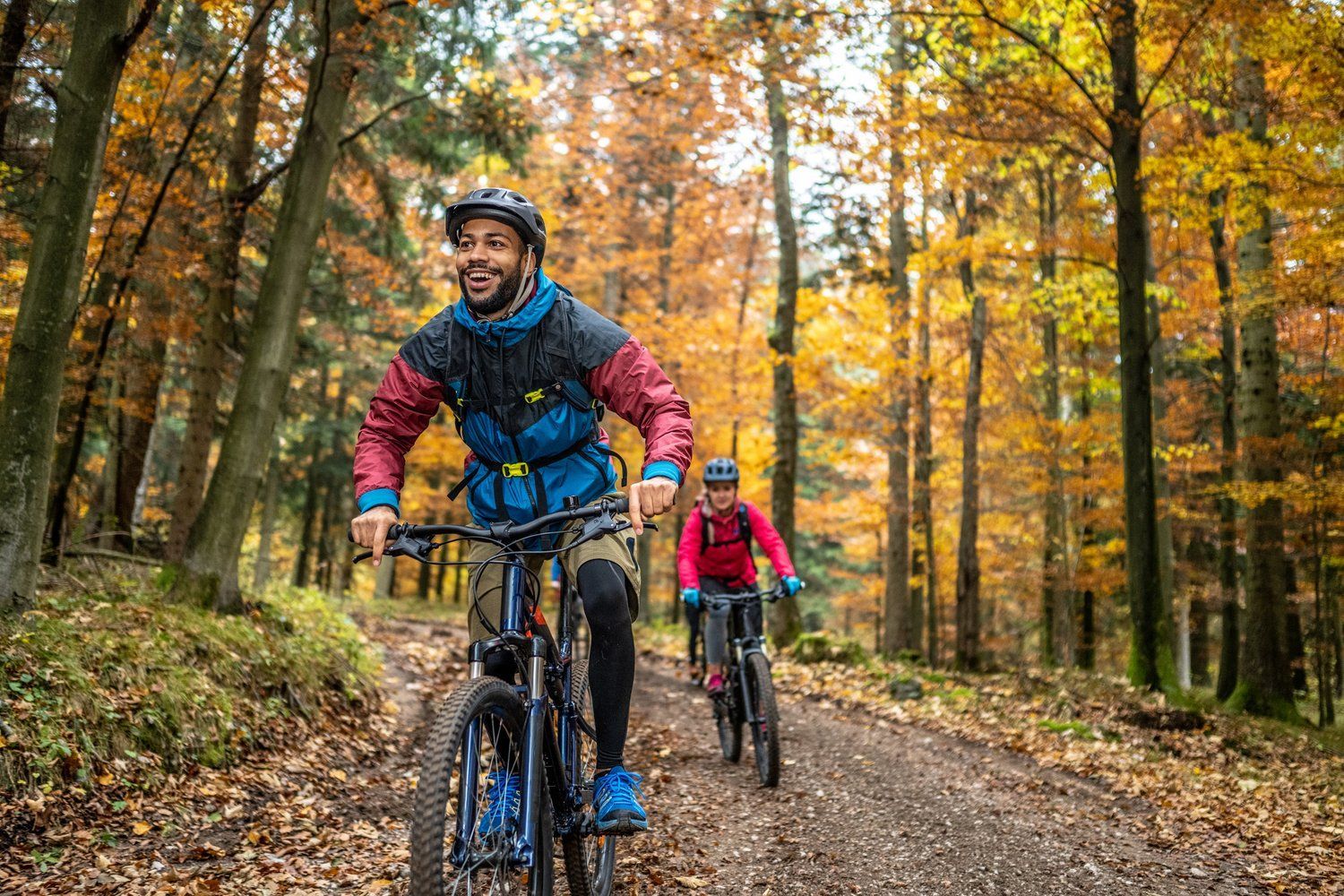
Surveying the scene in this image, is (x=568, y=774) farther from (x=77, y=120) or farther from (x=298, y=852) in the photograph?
(x=77, y=120)

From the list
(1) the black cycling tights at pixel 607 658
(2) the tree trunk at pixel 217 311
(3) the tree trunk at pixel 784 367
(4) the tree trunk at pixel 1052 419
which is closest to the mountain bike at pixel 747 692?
(1) the black cycling tights at pixel 607 658

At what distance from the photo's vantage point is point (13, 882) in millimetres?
3941

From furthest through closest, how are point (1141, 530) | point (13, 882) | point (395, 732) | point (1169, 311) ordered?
point (1169, 311)
point (1141, 530)
point (395, 732)
point (13, 882)

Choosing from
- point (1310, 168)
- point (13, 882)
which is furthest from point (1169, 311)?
point (13, 882)

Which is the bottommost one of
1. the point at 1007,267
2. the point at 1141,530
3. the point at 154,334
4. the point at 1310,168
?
the point at 1141,530

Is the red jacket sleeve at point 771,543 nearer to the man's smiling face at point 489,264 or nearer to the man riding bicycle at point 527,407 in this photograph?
the man riding bicycle at point 527,407

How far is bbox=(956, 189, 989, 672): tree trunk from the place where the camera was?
14.2 meters

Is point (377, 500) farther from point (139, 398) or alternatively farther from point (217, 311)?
point (139, 398)

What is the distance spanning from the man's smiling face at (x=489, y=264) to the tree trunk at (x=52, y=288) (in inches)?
161

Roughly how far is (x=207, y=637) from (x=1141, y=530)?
996 cm

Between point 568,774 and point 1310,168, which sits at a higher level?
point 1310,168

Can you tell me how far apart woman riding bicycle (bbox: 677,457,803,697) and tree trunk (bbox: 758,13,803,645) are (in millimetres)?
6792

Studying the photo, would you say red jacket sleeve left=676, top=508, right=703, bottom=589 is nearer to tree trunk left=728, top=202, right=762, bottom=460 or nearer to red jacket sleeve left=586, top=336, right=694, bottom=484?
red jacket sleeve left=586, top=336, right=694, bottom=484

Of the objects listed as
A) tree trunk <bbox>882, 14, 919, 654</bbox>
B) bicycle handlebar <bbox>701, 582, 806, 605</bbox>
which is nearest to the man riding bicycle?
bicycle handlebar <bbox>701, 582, 806, 605</bbox>
